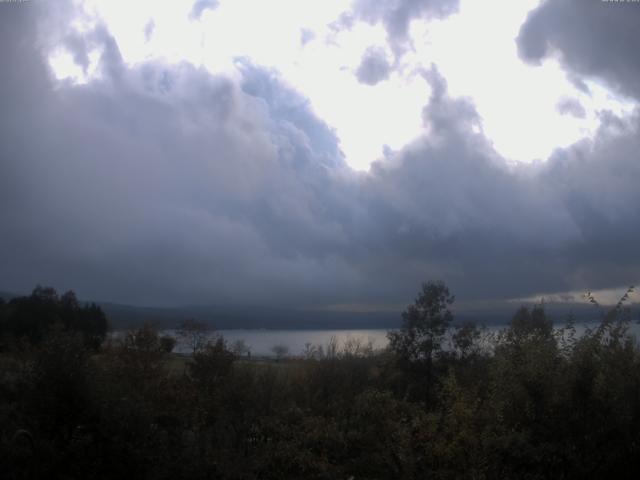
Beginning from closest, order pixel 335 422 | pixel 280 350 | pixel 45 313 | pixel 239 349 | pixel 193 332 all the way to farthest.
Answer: pixel 335 422 < pixel 239 349 < pixel 193 332 < pixel 280 350 < pixel 45 313

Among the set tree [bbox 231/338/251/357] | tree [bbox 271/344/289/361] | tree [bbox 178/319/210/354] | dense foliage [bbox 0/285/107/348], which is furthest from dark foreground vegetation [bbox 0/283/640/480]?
dense foliage [bbox 0/285/107/348]

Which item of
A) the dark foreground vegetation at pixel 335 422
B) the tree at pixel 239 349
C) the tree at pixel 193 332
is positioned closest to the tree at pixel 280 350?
the tree at pixel 193 332

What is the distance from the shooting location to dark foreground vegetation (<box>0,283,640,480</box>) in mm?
10383

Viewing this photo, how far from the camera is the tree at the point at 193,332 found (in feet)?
64.2

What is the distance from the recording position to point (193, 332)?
20.5 metres

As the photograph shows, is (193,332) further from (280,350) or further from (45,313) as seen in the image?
(45,313)

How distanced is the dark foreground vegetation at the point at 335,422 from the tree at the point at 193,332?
128 inches

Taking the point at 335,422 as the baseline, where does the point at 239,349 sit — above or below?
above

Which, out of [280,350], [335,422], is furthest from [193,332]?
[280,350]

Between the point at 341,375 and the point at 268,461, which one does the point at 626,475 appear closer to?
the point at 268,461

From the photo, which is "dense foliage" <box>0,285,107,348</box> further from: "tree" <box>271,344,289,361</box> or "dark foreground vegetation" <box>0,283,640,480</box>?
"dark foreground vegetation" <box>0,283,640,480</box>

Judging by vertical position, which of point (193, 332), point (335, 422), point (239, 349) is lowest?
point (335, 422)

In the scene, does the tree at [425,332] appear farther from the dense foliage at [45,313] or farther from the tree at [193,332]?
the dense foliage at [45,313]

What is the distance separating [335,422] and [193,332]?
7.34 meters
